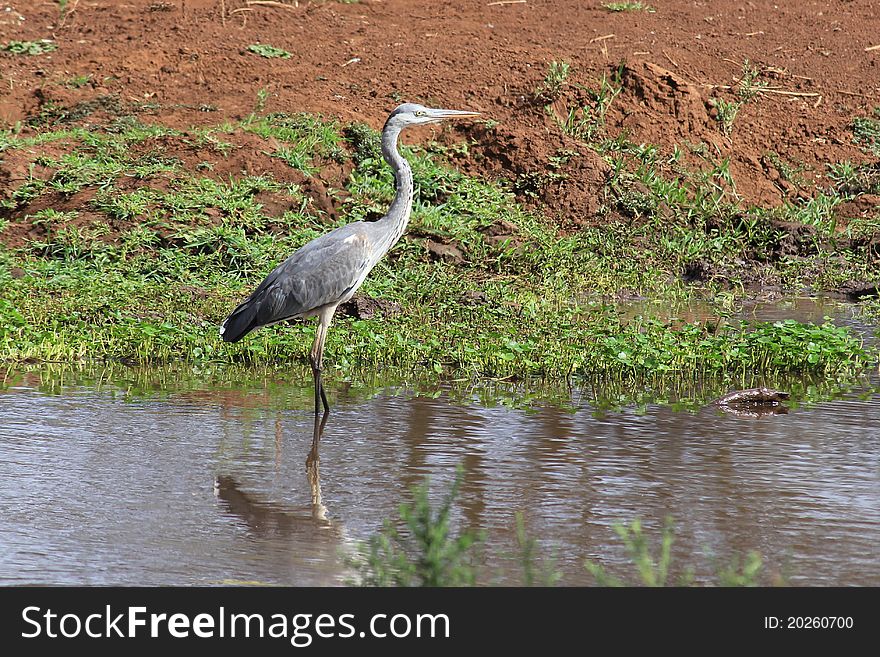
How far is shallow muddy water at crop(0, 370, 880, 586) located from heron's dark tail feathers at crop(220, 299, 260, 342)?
346 mm

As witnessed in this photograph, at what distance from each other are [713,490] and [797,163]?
1196 cm

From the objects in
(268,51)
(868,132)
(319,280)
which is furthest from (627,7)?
(319,280)

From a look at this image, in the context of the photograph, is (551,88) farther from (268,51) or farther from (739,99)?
(268,51)

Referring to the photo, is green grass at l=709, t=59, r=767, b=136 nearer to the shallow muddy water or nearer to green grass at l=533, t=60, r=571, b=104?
green grass at l=533, t=60, r=571, b=104

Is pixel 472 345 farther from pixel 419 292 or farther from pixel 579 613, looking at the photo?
pixel 579 613

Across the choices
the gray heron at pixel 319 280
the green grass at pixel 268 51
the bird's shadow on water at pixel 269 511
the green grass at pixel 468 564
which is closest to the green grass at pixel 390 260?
the gray heron at pixel 319 280

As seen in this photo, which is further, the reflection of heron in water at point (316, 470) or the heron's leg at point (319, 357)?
the heron's leg at point (319, 357)

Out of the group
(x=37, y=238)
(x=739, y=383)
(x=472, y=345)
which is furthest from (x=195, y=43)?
(x=739, y=383)

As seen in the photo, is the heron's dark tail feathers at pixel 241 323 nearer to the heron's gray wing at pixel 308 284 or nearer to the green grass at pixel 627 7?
the heron's gray wing at pixel 308 284

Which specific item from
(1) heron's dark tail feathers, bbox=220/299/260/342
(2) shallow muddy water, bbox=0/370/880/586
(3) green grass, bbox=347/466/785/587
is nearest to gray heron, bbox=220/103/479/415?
(1) heron's dark tail feathers, bbox=220/299/260/342

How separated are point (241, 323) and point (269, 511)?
9.70 ft

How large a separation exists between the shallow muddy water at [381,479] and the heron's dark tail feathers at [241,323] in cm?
35

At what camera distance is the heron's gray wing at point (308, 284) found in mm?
8359

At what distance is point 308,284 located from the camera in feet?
27.5
